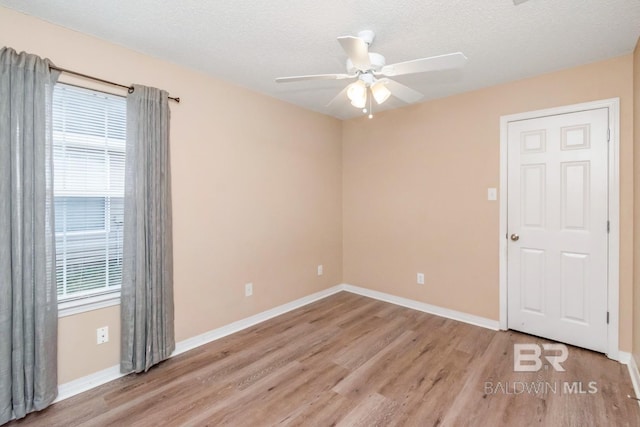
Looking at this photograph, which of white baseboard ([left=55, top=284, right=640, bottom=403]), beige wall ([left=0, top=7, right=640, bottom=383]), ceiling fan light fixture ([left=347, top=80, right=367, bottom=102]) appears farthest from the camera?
beige wall ([left=0, top=7, right=640, bottom=383])

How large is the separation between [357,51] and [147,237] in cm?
196

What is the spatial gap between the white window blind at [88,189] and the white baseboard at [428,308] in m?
2.86

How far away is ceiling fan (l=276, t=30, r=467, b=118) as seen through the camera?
163cm

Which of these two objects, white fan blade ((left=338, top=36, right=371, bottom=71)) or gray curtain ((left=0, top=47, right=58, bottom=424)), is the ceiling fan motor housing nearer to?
white fan blade ((left=338, top=36, right=371, bottom=71))

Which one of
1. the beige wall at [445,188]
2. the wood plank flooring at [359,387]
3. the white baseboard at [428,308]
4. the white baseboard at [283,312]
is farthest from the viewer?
the white baseboard at [428,308]

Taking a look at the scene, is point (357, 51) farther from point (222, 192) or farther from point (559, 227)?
point (559, 227)

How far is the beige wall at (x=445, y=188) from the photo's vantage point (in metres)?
2.48

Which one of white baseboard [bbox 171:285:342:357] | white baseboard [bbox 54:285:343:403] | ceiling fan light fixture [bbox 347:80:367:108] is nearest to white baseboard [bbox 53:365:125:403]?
white baseboard [bbox 54:285:343:403]

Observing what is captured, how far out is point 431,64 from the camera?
5.67ft

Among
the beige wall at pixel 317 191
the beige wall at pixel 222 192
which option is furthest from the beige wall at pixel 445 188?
the beige wall at pixel 222 192

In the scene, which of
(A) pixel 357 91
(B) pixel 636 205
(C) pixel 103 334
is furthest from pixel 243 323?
(B) pixel 636 205

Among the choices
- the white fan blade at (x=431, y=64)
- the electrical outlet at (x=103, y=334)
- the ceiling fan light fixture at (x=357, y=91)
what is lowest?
the electrical outlet at (x=103, y=334)

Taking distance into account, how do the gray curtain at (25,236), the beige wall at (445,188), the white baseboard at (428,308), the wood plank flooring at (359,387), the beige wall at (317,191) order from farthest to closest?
the white baseboard at (428,308), the beige wall at (445,188), the beige wall at (317,191), the wood plank flooring at (359,387), the gray curtain at (25,236)

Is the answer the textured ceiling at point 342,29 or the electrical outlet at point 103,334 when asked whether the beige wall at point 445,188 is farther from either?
the electrical outlet at point 103,334
